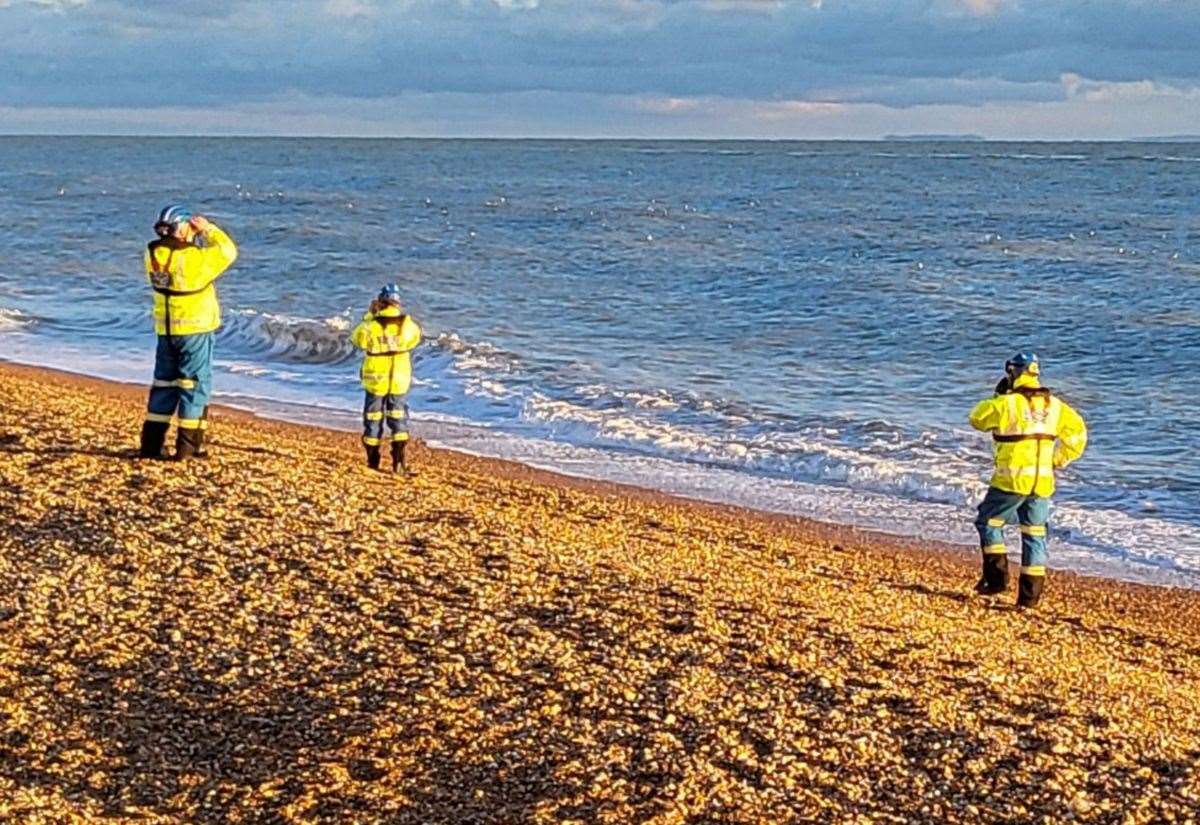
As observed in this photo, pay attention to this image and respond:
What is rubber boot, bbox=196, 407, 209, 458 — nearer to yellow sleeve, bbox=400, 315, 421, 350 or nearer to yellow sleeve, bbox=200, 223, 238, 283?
yellow sleeve, bbox=200, 223, 238, 283

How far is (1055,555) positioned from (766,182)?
253 ft

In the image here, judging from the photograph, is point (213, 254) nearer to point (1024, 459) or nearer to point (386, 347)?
point (386, 347)

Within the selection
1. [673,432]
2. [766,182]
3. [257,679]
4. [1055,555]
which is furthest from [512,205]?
[257,679]

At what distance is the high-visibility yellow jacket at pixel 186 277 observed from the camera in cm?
1126

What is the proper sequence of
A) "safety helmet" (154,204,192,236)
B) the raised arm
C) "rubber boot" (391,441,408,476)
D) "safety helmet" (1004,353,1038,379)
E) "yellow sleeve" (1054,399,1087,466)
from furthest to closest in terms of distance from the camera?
1. "rubber boot" (391,441,408,476)
2. the raised arm
3. "safety helmet" (154,204,192,236)
4. "yellow sleeve" (1054,399,1087,466)
5. "safety helmet" (1004,353,1038,379)

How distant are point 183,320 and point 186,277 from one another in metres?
0.34

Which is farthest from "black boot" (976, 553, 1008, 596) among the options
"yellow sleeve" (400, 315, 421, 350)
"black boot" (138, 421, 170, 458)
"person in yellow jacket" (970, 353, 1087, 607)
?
"black boot" (138, 421, 170, 458)

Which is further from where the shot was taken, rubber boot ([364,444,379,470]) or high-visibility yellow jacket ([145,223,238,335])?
rubber boot ([364,444,379,470])

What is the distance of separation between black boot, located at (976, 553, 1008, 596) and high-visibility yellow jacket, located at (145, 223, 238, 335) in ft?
18.7

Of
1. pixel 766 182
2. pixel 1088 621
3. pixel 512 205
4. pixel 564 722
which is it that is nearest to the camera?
pixel 564 722

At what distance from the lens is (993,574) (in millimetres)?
10688

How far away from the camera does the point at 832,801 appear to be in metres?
6.39

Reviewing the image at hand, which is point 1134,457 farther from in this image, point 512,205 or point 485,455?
point 512,205

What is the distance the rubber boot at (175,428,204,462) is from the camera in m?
11.4
